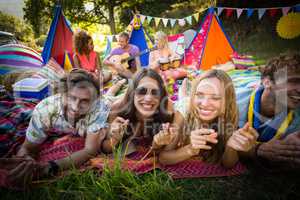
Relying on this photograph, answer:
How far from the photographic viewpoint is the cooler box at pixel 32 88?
250 cm

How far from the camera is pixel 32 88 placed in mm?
2611

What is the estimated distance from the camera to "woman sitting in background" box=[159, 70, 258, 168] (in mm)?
2072

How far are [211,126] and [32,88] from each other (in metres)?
1.83

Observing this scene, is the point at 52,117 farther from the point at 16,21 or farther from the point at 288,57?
the point at 288,57

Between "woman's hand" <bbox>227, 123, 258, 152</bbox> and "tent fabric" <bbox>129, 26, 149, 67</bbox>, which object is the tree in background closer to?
"tent fabric" <bbox>129, 26, 149, 67</bbox>

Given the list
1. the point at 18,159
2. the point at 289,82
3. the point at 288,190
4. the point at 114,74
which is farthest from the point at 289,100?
the point at 18,159

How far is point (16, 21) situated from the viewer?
97.0 inches

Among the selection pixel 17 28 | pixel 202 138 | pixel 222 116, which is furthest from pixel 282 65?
pixel 17 28

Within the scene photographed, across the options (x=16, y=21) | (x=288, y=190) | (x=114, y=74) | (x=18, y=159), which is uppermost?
(x=16, y=21)

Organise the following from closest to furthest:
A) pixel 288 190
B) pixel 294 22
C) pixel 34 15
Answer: pixel 288 190, pixel 34 15, pixel 294 22

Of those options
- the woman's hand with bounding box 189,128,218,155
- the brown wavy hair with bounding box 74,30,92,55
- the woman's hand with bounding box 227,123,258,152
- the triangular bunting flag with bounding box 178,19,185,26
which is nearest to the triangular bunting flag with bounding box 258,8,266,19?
the triangular bunting flag with bounding box 178,19,185,26

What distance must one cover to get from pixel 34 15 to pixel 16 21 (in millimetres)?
188

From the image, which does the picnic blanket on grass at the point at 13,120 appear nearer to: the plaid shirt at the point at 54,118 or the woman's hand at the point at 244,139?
the plaid shirt at the point at 54,118

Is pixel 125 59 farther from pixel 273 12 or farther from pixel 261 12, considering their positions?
pixel 273 12
